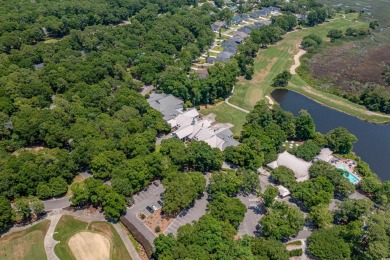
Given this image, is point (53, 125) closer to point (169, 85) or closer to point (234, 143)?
point (169, 85)

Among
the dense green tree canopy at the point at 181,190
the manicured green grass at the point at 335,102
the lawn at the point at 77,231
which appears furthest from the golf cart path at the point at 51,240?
the manicured green grass at the point at 335,102

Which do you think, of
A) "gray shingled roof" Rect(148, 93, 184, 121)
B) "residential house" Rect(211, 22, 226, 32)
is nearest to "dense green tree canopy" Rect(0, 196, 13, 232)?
"gray shingled roof" Rect(148, 93, 184, 121)

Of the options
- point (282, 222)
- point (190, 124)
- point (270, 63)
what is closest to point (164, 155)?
point (190, 124)

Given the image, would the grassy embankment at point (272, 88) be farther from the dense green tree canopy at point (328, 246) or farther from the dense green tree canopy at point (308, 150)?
the dense green tree canopy at point (328, 246)

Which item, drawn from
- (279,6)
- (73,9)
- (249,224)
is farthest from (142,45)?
(279,6)

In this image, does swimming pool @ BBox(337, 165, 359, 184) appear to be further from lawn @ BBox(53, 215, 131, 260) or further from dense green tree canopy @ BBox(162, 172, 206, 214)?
lawn @ BBox(53, 215, 131, 260)

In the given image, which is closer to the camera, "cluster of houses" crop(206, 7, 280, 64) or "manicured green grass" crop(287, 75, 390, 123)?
"manicured green grass" crop(287, 75, 390, 123)
